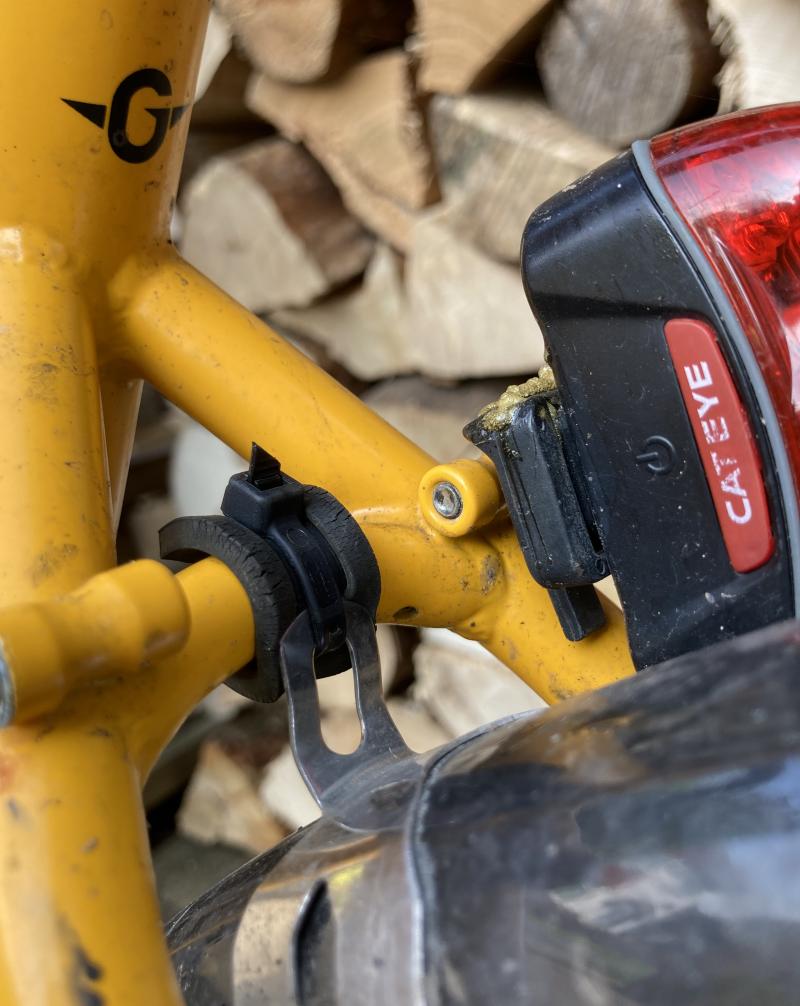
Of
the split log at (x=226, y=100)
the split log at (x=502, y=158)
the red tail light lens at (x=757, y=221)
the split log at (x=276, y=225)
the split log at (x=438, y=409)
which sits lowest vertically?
the red tail light lens at (x=757, y=221)

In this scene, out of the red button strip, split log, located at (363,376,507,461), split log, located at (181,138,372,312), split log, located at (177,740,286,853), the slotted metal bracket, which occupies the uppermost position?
split log, located at (181,138,372,312)

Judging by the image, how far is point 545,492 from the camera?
0.63 m

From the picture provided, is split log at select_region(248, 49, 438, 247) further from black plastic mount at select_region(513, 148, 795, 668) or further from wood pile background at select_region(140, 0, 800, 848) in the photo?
black plastic mount at select_region(513, 148, 795, 668)

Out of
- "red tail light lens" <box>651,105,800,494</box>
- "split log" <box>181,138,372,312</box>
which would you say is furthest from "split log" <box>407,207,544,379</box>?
"red tail light lens" <box>651,105,800,494</box>

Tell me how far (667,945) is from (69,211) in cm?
57

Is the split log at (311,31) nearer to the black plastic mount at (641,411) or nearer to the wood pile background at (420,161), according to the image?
the wood pile background at (420,161)

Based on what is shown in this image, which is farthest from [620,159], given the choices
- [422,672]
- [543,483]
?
[422,672]

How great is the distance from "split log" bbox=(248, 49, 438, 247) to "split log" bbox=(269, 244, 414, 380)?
0.23 ft

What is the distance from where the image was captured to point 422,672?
5.48 ft

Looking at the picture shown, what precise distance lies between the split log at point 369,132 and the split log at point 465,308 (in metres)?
0.06

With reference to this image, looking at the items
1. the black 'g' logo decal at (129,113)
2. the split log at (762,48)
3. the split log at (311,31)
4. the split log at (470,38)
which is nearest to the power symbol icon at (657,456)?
the black 'g' logo decal at (129,113)

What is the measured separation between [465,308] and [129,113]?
0.78m

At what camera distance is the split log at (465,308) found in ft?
4.54

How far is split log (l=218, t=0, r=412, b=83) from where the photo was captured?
1.37 meters
